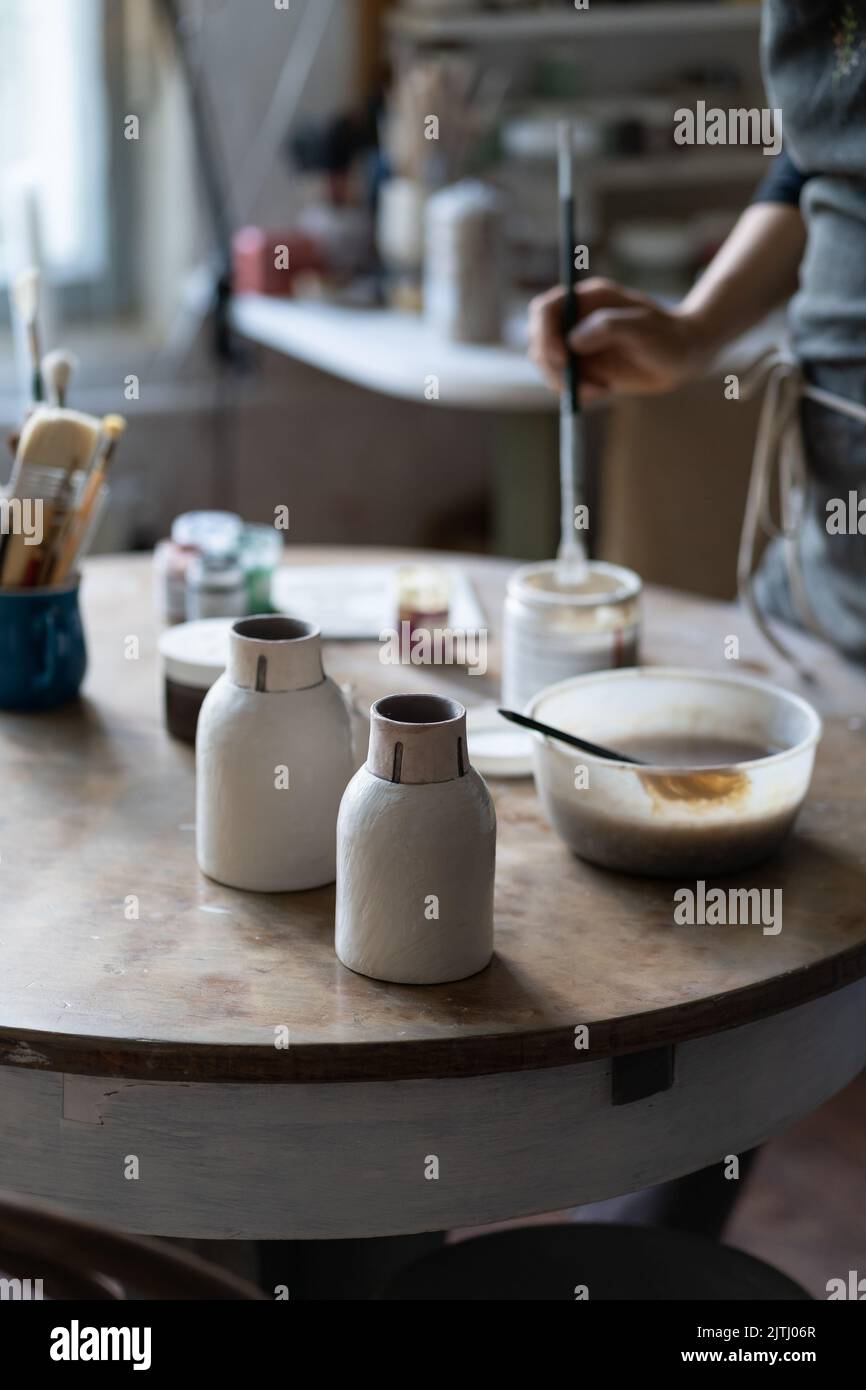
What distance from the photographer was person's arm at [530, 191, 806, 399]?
1249 mm

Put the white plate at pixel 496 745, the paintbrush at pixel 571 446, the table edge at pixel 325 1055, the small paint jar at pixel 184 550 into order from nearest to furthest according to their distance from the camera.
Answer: the table edge at pixel 325 1055
the white plate at pixel 496 745
the paintbrush at pixel 571 446
the small paint jar at pixel 184 550

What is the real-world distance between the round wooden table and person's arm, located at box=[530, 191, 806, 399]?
19.1 inches

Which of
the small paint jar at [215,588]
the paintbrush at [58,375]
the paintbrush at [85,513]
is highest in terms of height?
the paintbrush at [58,375]

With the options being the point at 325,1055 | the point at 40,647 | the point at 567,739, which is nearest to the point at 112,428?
the point at 40,647

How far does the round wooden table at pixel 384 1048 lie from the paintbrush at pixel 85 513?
0.97 ft

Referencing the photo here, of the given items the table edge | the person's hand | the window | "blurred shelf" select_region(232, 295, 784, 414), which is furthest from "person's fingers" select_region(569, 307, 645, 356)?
the window

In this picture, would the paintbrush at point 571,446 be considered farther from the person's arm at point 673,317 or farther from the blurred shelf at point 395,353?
the blurred shelf at point 395,353

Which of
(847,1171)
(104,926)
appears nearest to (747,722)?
(104,926)

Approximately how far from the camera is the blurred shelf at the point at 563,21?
2.79 meters

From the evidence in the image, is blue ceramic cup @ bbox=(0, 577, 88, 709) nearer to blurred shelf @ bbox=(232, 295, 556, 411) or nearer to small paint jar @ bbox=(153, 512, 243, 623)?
small paint jar @ bbox=(153, 512, 243, 623)

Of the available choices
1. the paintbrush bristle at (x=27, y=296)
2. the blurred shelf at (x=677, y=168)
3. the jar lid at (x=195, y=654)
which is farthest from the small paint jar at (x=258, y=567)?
the blurred shelf at (x=677, y=168)

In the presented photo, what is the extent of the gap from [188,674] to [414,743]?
0.38m

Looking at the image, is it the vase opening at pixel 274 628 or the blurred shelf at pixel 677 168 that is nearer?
the vase opening at pixel 274 628

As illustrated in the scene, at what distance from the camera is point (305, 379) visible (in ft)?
10.1
